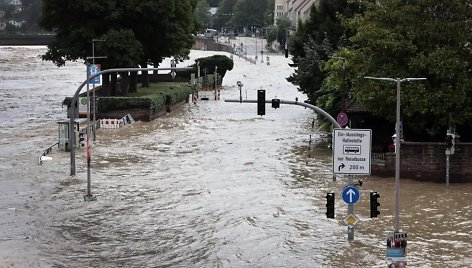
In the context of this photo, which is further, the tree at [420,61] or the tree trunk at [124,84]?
the tree trunk at [124,84]

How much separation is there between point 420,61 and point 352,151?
12.9m

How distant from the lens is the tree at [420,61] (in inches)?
1597

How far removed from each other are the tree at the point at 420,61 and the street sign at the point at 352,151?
11843mm

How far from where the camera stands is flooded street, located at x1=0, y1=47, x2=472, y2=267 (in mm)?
28391

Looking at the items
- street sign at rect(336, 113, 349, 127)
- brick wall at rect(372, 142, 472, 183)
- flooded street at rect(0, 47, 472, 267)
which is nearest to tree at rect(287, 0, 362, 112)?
flooded street at rect(0, 47, 472, 267)

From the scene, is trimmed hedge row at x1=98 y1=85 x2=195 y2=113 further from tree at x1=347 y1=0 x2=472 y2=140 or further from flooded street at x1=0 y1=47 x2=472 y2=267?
tree at x1=347 y1=0 x2=472 y2=140

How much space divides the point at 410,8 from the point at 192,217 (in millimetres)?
15804

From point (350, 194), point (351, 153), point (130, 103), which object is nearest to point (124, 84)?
point (130, 103)

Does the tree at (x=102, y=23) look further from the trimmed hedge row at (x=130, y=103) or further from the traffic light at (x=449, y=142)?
the traffic light at (x=449, y=142)

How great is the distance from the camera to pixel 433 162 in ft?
133

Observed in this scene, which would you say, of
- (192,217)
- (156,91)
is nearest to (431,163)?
(192,217)

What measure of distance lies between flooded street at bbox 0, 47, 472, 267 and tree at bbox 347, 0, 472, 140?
3444 millimetres

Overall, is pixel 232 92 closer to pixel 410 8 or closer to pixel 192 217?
pixel 410 8

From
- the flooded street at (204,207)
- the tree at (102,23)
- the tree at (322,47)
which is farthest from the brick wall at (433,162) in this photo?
the tree at (102,23)
